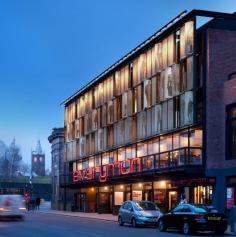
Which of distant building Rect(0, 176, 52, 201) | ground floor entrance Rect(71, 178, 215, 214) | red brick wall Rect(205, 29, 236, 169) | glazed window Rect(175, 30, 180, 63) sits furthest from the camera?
distant building Rect(0, 176, 52, 201)

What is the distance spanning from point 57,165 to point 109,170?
24502 mm

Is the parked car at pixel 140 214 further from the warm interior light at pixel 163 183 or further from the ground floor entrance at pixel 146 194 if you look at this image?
the warm interior light at pixel 163 183

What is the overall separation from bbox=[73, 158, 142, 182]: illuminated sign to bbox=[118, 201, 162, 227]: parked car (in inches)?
528

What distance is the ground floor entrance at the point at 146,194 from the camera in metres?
42.9

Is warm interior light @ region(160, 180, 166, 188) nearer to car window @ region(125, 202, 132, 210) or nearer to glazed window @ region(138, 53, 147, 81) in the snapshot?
glazed window @ region(138, 53, 147, 81)

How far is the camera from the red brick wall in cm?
4134

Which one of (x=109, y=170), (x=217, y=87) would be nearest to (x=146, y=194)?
(x=109, y=170)

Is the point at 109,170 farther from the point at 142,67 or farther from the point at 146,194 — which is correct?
the point at 142,67

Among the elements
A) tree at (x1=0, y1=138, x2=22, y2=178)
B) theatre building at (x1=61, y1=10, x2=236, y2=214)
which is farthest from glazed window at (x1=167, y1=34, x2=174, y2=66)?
tree at (x1=0, y1=138, x2=22, y2=178)

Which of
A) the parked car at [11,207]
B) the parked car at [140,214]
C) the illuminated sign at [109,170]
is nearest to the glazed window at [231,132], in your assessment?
the parked car at [140,214]

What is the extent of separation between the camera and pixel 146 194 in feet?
171

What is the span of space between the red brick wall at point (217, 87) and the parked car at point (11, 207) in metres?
13.0

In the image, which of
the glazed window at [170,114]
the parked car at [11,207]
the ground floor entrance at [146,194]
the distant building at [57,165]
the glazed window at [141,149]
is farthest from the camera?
the distant building at [57,165]

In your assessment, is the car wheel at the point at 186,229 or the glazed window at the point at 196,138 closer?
the car wheel at the point at 186,229
